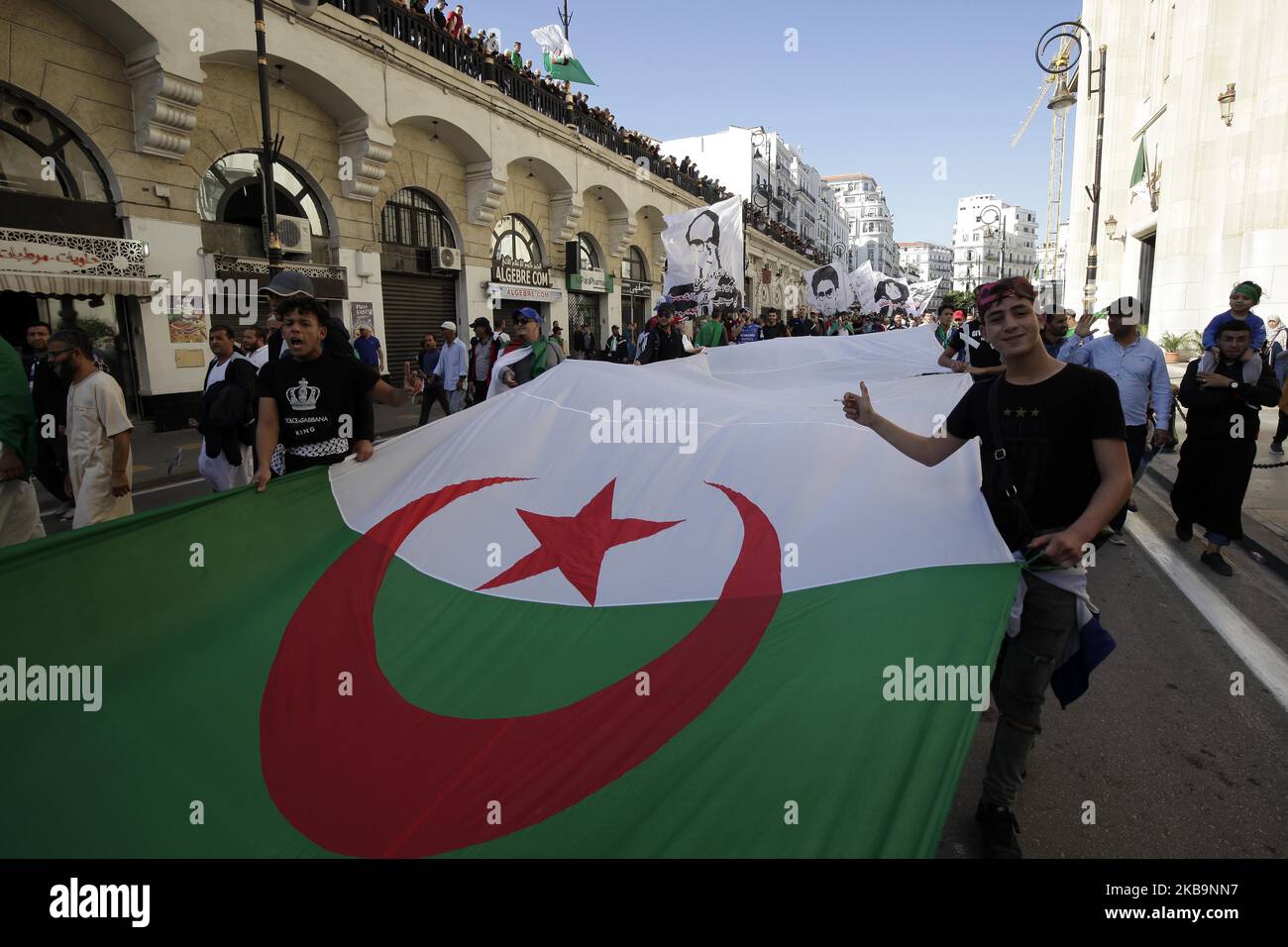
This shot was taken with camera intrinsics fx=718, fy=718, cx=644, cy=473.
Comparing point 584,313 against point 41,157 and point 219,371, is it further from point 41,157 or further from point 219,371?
point 219,371

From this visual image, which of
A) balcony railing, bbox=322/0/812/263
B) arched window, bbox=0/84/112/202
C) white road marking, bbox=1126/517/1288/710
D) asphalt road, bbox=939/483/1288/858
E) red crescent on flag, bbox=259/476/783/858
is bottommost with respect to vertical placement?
asphalt road, bbox=939/483/1288/858

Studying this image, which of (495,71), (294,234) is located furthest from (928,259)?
(294,234)

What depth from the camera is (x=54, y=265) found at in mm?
11406

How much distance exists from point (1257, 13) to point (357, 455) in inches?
884

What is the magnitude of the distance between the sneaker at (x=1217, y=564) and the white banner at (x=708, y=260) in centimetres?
1002

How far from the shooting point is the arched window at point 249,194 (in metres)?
14.2

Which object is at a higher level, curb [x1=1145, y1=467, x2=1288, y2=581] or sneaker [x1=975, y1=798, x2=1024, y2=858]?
curb [x1=1145, y1=467, x2=1288, y2=581]

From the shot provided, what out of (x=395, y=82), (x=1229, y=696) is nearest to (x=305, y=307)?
(x=1229, y=696)

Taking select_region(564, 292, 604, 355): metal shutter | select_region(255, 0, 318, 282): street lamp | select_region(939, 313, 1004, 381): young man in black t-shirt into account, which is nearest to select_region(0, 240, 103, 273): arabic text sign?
select_region(255, 0, 318, 282): street lamp

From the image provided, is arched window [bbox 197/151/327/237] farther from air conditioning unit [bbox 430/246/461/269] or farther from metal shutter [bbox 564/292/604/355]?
metal shutter [bbox 564/292/604/355]

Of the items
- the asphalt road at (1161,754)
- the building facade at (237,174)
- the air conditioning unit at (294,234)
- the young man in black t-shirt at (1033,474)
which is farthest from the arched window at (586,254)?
the young man in black t-shirt at (1033,474)

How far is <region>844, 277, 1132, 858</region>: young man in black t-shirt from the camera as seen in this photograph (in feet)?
7.91

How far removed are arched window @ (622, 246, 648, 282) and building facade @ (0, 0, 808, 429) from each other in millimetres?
6647
